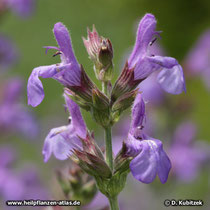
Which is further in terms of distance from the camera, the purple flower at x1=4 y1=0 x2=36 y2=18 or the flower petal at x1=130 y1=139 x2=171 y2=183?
the purple flower at x1=4 y1=0 x2=36 y2=18

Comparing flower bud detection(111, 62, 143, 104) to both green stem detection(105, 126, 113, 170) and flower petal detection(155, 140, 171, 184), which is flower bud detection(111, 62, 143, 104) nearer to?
green stem detection(105, 126, 113, 170)

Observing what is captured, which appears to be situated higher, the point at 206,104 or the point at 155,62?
the point at 155,62

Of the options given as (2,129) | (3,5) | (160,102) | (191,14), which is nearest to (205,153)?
(160,102)

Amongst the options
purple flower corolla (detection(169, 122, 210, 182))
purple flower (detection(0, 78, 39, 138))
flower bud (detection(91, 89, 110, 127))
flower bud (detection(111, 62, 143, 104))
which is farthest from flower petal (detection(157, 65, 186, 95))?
purple flower (detection(0, 78, 39, 138))

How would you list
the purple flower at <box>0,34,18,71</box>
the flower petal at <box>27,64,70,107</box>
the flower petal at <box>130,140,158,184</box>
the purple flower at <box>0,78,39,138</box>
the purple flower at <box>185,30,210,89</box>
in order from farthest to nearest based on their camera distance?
the purple flower at <box>185,30,210,89</box> → the purple flower at <box>0,34,18,71</box> → the purple flower at <box>0,78,39,138</box> → the flower petal at <box>27,64,70,107</box> → the flower petal at <box>130,140,158,184</box>

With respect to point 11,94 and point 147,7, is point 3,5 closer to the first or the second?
point 11,94

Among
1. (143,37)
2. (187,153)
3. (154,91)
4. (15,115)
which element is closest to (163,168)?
(143,37)

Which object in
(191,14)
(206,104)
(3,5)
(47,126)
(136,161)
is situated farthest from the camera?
(191,14)
